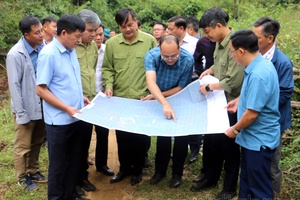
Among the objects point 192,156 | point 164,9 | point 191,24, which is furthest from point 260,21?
point 164,9

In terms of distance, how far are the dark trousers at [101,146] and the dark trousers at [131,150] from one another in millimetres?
311

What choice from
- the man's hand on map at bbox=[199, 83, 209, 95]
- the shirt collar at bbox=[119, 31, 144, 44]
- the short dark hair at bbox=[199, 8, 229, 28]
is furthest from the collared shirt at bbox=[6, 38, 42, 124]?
the short dark hair at bbox=[199, 8, 229, 28]

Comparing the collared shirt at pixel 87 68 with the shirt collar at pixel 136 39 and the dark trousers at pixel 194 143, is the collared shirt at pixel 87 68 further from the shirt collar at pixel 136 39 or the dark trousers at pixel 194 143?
the dark trousers at pixel 194 143

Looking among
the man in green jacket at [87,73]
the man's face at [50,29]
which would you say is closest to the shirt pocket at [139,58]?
the man in green jacket at [87,73]

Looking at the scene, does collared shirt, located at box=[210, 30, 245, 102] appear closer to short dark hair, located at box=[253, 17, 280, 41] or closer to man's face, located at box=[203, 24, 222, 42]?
man's face, located at box=[203, 24, 222, 42]

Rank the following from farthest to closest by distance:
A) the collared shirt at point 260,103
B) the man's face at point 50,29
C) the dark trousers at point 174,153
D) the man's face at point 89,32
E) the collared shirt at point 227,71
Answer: the man's face at point 50,29 < the dark trousers at point 174,153 < the man's face at point 89,32 < the collared shirt at point 227,71 < the collared shirt at point 260,103

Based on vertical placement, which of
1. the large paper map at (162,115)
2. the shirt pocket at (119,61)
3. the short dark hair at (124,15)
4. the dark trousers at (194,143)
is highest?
the short dark hair at (124,15)

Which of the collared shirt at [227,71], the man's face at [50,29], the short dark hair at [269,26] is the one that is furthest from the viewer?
the man's face at [50,29]

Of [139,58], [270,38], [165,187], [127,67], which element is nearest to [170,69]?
[139,58]

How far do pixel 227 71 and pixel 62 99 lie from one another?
1.58m

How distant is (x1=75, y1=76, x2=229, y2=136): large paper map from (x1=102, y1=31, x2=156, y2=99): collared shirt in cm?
20

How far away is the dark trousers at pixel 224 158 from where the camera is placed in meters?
3.12

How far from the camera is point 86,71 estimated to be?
3486 millimetres

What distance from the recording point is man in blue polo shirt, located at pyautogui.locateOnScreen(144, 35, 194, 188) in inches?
120
